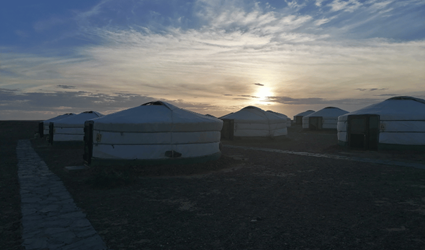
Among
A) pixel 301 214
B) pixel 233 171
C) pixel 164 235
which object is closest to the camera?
pixel 164 235

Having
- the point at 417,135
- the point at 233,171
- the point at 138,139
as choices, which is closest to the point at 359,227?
the point at 233,171

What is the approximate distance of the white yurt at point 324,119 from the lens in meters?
29.8

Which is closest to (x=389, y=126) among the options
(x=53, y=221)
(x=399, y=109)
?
(x=399, y=109)

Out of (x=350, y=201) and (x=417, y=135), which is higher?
(x=417, y=135)

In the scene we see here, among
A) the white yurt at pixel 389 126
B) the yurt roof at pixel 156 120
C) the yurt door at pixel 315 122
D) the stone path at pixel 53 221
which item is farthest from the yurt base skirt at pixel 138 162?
the yurt door at pixel 315 122

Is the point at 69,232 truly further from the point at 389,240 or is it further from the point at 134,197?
the point at 389,240

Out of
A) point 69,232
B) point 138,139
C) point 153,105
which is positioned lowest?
point 69,232

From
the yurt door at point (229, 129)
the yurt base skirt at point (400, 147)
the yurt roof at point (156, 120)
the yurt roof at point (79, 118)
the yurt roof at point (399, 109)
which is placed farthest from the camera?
the yurt door at point (229, 129)

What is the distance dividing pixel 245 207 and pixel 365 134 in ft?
37.1

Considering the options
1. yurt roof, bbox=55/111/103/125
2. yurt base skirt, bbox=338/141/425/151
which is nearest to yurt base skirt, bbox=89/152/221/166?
yurt roof, bbox=55/111/103/125

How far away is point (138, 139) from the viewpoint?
8.92 m

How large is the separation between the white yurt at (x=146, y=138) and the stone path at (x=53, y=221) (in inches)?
86.7

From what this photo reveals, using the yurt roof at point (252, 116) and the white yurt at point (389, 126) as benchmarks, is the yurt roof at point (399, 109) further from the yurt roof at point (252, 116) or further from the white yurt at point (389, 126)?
the yurt roof at point (252, 116)

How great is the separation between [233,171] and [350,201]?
3.98 metres
